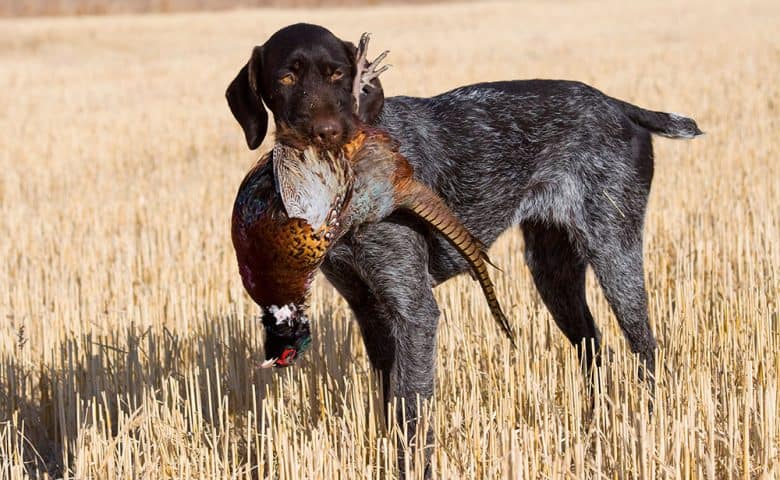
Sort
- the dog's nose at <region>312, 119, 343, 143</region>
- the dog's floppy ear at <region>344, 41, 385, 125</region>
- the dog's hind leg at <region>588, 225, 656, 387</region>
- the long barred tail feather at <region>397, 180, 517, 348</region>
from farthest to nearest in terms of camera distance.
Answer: the dog's hind leg at <region>588, 225, 656, 387</region> → the dog's floppy ear at <region>344, 41, 385, 125</region> → the long barred tail feather at <region>397, 180, 517, 348</region> → the dog's nose at <region>312, 119, 343, 143</region>

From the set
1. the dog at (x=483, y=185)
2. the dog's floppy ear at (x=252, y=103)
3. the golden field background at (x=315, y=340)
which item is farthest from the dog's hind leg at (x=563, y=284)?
the dog's floppy ear at (x=252, y=103)

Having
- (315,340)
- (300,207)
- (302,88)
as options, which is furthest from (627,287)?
(300,207)

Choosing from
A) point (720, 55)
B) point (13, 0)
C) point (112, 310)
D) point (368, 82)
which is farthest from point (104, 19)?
point (368, 82)

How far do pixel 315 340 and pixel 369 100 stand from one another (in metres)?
1.64

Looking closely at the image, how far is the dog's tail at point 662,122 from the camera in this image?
4.79m

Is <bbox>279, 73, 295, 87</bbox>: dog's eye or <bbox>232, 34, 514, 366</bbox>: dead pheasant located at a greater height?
Result: <bbox>279, 73, 295, 87</bbox>: dog's eye

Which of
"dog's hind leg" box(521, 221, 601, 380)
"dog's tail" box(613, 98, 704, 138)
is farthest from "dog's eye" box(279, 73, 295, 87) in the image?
"dog's tail" box(613, 98, 704, 138)

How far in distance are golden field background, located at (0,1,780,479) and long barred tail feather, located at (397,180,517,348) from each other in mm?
504

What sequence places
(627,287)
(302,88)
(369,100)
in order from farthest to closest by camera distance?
(627,287), (369,100), (302,88)

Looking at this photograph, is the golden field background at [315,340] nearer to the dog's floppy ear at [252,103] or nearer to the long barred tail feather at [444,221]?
the long barred tail feather at [444,221]

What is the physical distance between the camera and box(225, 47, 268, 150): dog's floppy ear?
12.6 feet

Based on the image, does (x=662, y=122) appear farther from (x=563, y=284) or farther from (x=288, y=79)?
(x=288, y=79)

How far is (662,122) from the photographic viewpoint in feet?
15.9

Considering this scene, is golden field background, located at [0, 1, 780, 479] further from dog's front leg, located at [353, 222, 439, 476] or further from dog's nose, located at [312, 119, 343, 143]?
dog's nose, located at [312, 119, 343, 143]
